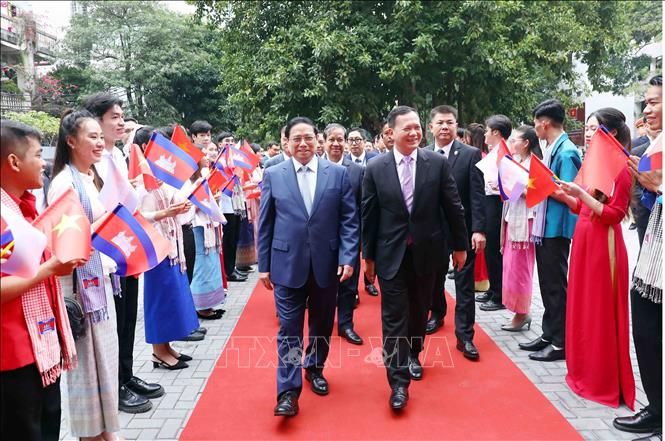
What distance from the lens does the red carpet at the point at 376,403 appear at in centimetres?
313

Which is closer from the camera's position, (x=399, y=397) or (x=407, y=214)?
(x=399, y=397)

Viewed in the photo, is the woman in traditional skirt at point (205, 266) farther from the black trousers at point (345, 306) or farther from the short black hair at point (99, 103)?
the short black hair at point (99, 103)

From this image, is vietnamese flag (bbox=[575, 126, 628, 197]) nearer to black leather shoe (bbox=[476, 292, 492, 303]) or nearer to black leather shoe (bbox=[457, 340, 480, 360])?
black leather shoe (bbox=[457, 340, 480, 360])

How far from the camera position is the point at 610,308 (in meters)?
3.41

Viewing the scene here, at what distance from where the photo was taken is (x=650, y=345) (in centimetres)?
296

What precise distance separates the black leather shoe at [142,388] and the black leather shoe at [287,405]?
3.14ft

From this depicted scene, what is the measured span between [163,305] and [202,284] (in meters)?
1.35

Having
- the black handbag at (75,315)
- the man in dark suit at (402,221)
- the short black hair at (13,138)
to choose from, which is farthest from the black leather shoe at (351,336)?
the short black hair at (13,138)

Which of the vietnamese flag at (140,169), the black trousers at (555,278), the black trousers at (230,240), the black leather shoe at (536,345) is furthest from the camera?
the black trousers at (230,240)

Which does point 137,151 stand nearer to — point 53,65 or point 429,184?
point 429,184

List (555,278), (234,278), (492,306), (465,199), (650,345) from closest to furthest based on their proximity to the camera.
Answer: (650,345)
(555,278)
(465,199)
(492,306)
(234,278)

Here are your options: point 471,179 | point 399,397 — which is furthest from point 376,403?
point 471,179

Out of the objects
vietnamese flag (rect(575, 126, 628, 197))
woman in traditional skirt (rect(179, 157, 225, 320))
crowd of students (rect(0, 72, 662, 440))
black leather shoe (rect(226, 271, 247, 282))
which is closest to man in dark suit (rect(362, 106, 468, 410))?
crowd of students (rect(0, 72, 662, 440))

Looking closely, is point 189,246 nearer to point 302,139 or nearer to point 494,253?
point 302,139
